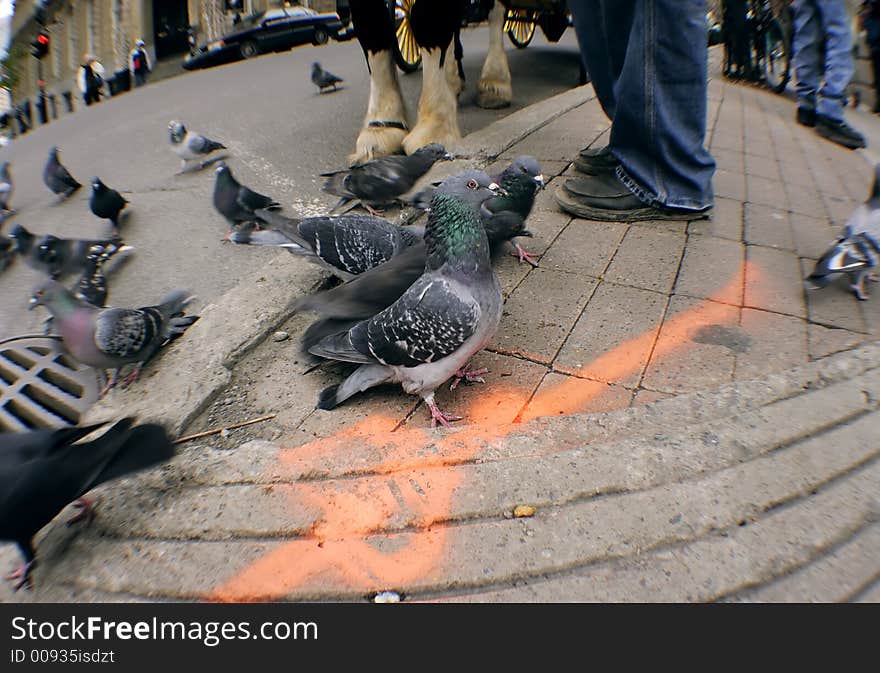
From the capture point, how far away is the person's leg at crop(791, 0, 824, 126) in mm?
5699

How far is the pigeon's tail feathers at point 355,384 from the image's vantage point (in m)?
2.17

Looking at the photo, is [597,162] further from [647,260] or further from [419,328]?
[419,328]

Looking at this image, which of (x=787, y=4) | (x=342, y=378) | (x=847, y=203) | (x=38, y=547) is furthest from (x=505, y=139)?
(x=787, y=4)

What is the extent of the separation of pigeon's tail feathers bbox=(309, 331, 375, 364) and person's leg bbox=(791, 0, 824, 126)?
536 centimetres

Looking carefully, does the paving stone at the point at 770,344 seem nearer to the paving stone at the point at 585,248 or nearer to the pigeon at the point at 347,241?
the paving stone at the point at 585,248

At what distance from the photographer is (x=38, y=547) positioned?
68.2 inches

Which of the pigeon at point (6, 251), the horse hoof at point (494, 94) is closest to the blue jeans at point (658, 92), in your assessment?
the horse hoof at point (494, 94)

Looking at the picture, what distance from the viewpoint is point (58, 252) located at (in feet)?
12.5

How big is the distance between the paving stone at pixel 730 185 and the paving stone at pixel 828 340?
137 cm

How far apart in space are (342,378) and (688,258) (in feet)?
5.62

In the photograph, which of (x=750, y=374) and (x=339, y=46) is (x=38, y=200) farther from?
(x=339, y=46)

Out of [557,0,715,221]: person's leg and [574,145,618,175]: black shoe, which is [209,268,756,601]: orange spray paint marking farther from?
[574,145,618,175]: black shoe

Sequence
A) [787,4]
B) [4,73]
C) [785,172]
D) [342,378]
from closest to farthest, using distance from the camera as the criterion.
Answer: [342,378], [785,172], [787,4], [4,73]

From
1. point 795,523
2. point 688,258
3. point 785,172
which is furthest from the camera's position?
point 785,172
